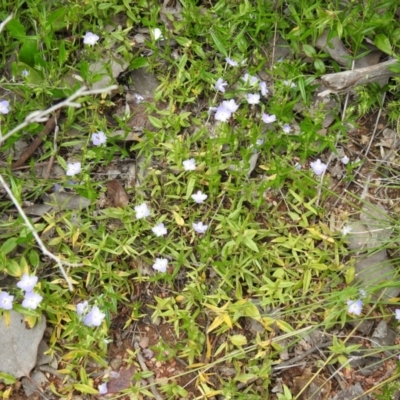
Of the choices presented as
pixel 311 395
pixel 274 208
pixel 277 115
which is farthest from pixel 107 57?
pixel 311 395

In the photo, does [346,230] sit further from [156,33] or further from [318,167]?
[156,33]

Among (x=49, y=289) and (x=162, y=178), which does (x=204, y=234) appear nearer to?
(x=162, y=178)

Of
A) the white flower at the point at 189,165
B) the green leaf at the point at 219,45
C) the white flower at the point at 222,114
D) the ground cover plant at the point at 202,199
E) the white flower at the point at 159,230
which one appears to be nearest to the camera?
the ground cover plant at the point at 202,199

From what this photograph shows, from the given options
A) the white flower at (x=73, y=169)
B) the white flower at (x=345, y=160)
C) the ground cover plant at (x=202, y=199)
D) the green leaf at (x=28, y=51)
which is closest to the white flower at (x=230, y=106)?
→ the ground cover plant at (x=202, y=199)

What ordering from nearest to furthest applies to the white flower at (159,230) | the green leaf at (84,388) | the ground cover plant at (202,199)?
the green leaf at (84,388) → the ground cover plant at (202,199) → the white flower at (159,230)

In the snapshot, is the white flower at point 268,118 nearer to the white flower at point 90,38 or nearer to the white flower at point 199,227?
the white flower at point 199,227

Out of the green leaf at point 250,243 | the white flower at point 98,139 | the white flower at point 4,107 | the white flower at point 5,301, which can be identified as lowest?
the white flower at point 5,301
